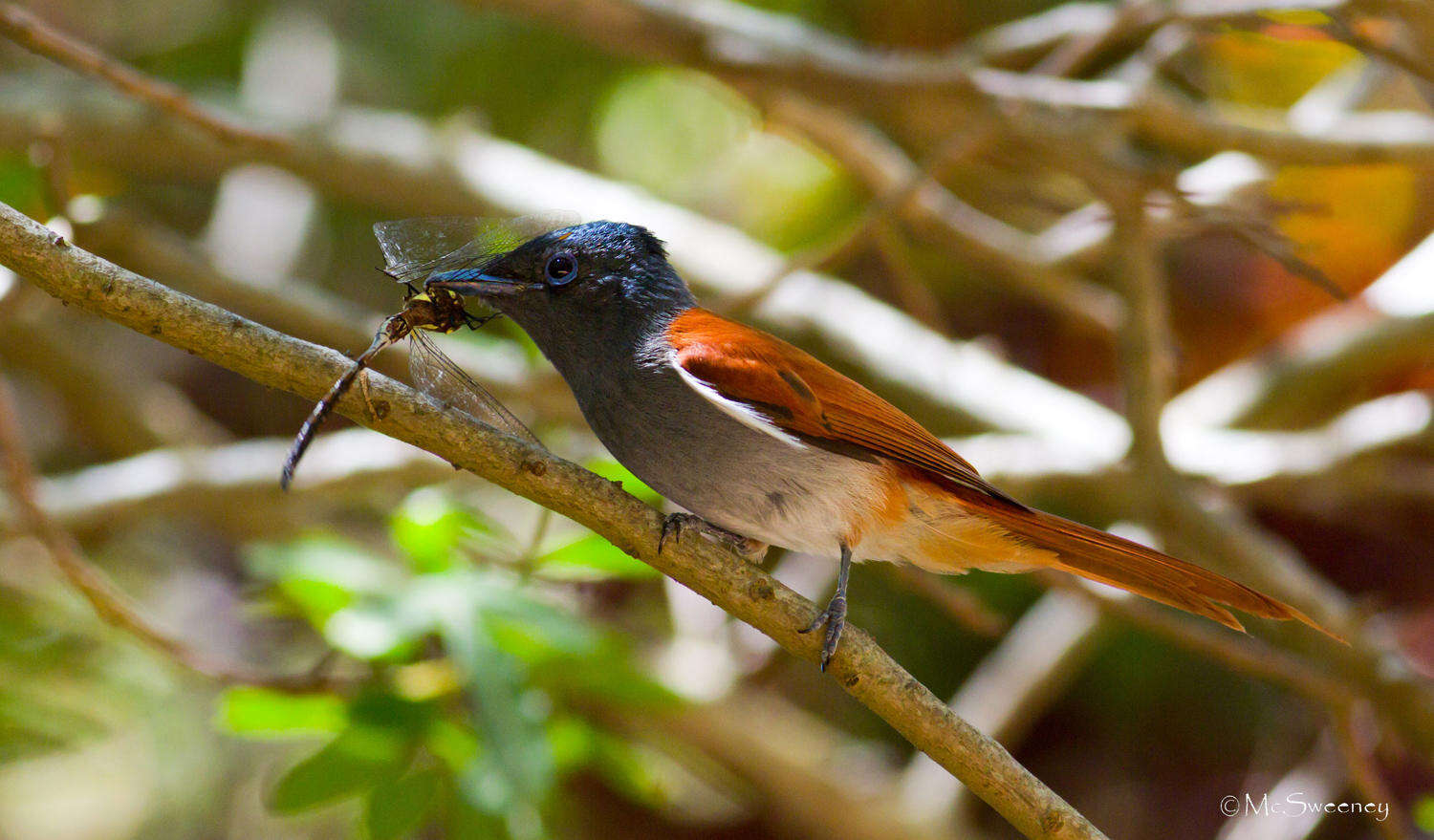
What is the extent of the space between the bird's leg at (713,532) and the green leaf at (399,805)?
0.92 meters

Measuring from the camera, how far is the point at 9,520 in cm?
379

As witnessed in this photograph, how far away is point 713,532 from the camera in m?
2.52

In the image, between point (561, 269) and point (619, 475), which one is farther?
point (619, 475)

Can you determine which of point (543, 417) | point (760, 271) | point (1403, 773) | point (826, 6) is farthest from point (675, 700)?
point (826, 6)

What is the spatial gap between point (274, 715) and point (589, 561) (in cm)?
86

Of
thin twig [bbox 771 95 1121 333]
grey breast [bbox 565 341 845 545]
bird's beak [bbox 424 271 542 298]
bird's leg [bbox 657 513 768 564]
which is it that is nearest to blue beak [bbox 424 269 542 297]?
bird's beak [bbox 424 271 542 298]


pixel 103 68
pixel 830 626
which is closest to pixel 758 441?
pixel 830 626

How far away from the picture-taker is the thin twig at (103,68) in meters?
2.48

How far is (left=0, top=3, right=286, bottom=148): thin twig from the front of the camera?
97.5 inches

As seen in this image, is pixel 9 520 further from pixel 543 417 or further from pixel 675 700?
pixel 675 700

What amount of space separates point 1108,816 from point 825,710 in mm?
1387

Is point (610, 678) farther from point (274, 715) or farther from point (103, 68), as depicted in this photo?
point (103, 68)

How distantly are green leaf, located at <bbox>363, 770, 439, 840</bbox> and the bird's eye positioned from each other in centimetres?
122

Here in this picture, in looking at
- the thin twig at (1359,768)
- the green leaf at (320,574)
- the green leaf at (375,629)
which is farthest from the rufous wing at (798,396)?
the thin twig at (1359,768)
